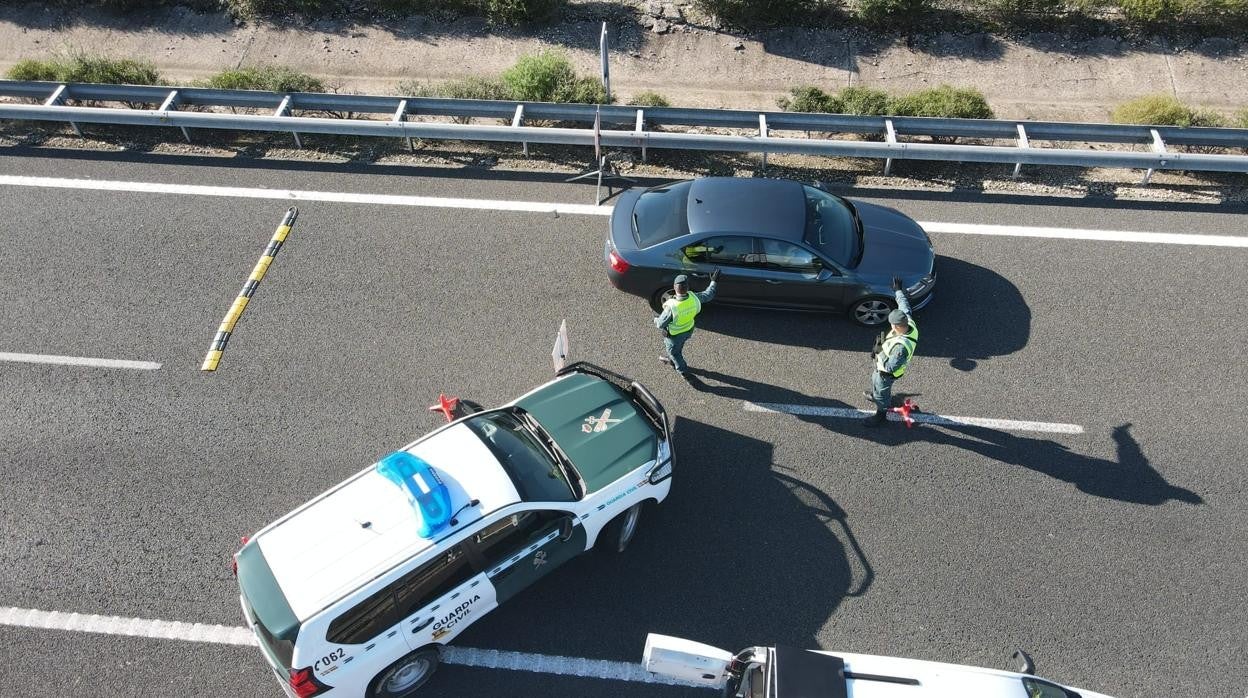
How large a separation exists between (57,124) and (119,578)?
28.8 feet

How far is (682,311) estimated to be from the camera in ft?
27.4

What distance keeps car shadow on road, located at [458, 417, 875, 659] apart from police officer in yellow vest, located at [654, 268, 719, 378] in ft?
4.39

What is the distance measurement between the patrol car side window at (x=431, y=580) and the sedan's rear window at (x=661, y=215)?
14.6ft

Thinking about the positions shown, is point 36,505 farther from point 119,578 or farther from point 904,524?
point 904,524

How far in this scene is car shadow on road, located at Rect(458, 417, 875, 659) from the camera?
7.21 meters

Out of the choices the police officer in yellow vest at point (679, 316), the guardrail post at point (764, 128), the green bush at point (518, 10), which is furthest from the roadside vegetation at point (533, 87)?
the police officer in yellow vest at point (679, 316)

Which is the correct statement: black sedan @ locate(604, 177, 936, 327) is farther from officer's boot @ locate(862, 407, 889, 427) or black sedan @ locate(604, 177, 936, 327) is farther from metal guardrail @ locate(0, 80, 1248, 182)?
metal guardrail @ locate(0, 80, 1248, 182)

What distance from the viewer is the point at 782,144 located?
11188 millimetres

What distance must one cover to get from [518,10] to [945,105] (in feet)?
24.3

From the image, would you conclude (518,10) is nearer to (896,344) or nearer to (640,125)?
(640,125)

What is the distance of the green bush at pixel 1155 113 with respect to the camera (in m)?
11.7

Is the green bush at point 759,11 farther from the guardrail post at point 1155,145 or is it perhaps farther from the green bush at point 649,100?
the guardrail post at point 1155,145

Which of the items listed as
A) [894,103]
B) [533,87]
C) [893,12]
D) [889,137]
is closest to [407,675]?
[533,87]

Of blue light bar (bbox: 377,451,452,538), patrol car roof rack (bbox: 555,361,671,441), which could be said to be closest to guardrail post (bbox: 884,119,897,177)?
patrol car roof rack (bbox: 555,361,671,441)
